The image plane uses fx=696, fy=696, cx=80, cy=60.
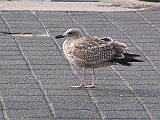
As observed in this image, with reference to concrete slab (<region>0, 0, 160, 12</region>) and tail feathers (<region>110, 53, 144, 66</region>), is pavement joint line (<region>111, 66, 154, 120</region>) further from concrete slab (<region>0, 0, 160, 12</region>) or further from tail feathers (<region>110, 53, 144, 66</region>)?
concrete slab (<region>0, 0, 160, 12</region>)

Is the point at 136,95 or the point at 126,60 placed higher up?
the point at 126,60

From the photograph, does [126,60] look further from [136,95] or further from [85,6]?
[85,6]

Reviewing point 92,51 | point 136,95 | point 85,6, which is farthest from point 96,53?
point 85,6

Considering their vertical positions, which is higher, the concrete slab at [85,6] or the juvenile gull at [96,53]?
the juvenile gull at [96,53]

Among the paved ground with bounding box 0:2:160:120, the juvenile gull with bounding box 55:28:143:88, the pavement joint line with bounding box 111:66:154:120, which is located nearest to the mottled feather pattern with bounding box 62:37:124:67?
the juvenile gull with bounding box 55:28:143:88

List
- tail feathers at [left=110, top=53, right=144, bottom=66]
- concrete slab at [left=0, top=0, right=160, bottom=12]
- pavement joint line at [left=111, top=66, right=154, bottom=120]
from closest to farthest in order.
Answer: pavement joint line at [left=111, top=66, right=154, bottom=120] → tail feathers at [left=110, top=53, right=144, bottom=66] → concrete slab at [left=0, top=0, right=160, bottom=12]

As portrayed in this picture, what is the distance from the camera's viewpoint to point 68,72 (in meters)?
9.20

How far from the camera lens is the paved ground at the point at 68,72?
775 cm

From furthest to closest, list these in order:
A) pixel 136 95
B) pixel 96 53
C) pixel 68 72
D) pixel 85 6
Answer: pixel 85 6
pixel 68 72
pixel 96 53
pixel 136 95

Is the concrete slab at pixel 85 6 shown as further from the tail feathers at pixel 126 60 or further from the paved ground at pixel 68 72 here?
the tail feathers at pixel 126 60

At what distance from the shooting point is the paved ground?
25.4 feet

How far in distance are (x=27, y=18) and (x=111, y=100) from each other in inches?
162

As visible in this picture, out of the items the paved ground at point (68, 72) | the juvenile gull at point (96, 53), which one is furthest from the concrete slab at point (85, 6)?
the juvenile gull at point (96, 53)

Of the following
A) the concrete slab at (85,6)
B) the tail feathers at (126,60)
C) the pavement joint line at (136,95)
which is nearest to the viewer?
the pavement joint line at (136,95)
